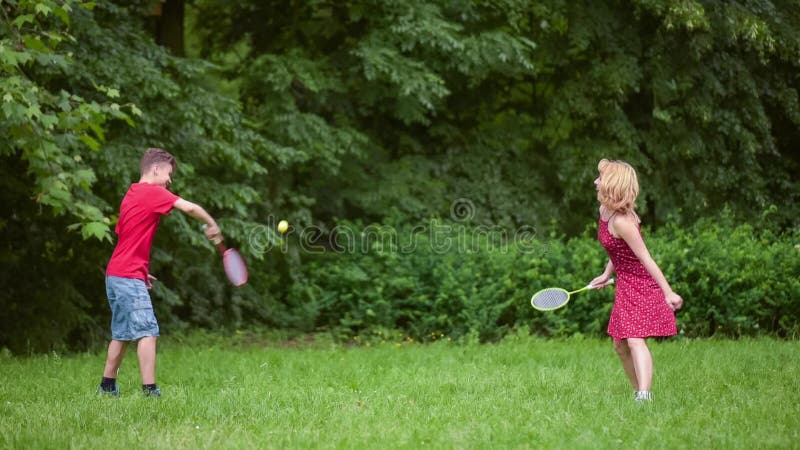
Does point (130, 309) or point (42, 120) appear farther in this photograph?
point (42, 120)

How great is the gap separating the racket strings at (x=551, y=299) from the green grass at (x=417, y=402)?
646 millimetres

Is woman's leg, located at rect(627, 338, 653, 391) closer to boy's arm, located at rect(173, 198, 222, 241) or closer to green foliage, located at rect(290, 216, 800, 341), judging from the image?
boy's arm, located at rect(173, 198, 222, 241)

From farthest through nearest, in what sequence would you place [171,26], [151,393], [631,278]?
[171,26] → [151,393] → [631,278]

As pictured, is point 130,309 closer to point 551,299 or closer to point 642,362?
point 551,299

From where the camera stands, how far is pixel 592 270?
464 inches

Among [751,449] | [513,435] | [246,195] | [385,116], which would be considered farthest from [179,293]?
[751,449]

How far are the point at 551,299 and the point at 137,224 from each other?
135 inches

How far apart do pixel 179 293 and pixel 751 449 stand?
389 inches

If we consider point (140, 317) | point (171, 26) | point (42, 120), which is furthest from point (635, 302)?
point (171, 26)

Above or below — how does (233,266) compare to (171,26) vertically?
below

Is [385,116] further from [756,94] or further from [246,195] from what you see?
[756,94]

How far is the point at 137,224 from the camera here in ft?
21.9

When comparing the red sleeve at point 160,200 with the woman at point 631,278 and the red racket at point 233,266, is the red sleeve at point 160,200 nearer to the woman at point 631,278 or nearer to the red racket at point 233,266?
the red racket at point 233,266

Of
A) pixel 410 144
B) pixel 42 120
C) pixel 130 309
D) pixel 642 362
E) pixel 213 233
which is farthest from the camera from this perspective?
pixel 410 144
